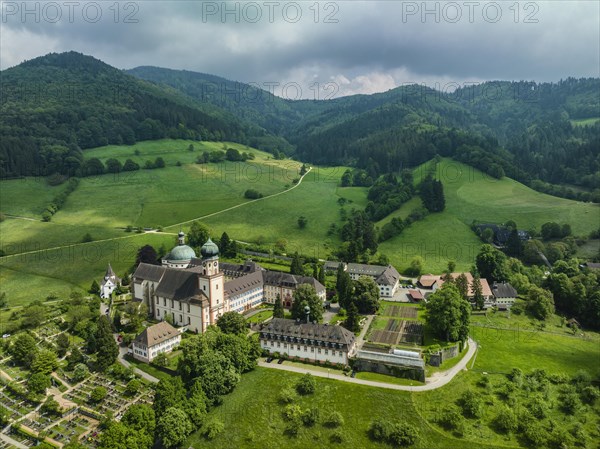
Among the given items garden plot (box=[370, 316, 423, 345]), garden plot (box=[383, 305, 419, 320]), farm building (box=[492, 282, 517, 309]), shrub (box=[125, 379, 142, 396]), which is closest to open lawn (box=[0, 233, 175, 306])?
shrub (box=[125, 379, 142, 396])

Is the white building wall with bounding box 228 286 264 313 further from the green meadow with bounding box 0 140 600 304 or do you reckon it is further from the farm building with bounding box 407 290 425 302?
the farm building with bounding box 407 290 425 302

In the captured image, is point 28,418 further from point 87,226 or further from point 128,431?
point 87,226

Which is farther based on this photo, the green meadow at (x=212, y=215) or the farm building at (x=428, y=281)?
the green meadow at (x=212, y=215)

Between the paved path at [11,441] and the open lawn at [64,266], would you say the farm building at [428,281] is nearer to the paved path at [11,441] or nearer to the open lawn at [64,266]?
the open lawn at [64,266]

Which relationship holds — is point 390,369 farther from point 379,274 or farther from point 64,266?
point 64,266

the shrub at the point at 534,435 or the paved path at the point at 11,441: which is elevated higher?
the shrub at the point at 534,435

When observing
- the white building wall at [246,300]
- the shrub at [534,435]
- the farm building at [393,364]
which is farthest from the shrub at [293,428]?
the white building wall at [246,300]

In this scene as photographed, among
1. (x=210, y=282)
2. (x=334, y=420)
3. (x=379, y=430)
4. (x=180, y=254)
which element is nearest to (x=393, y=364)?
(x=379, y=430)
